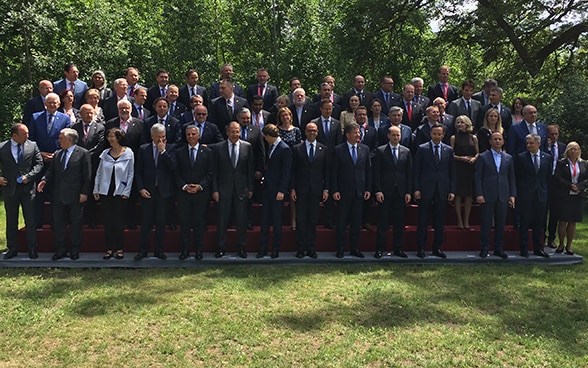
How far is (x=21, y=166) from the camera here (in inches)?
265

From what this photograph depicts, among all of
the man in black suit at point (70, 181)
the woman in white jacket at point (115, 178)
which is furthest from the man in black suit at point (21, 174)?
the woman in white jacket at point (115, 178)

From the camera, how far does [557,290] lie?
6168mm

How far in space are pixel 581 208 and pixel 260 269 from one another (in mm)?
5051

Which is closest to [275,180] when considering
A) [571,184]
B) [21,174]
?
[21,174]

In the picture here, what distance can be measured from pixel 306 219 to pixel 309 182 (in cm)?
59

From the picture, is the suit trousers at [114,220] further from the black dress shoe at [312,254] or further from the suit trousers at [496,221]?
the suit trousers at [496,221]

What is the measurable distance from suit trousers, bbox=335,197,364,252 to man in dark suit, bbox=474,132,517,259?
184cm

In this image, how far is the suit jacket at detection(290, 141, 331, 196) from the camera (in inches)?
279

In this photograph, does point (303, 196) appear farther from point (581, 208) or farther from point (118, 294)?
point (581, 208)

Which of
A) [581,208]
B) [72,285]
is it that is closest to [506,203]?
[581,208]

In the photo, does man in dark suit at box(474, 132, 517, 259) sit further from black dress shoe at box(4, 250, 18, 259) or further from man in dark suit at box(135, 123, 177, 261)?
black dress shoe at box(4, 250, 18, 259)

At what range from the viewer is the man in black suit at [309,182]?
7.07m

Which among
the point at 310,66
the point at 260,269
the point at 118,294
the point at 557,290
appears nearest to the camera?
the point at 118,294

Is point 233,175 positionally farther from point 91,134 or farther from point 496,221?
point 496,221
